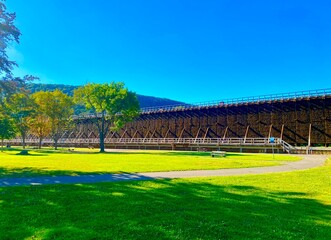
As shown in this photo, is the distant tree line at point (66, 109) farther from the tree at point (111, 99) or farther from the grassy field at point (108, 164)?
the grassy field at point (108, 164)

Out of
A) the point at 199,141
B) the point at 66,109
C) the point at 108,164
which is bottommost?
the point at 108,164

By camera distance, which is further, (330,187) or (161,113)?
(161,113)

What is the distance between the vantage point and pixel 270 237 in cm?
495

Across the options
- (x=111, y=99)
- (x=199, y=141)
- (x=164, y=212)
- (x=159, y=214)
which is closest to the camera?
(x=159, y=214)

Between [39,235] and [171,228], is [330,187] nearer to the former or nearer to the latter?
[171,228]

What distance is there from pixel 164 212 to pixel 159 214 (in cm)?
24

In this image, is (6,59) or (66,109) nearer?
(6,59)

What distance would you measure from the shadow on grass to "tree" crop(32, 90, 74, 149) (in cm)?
4566

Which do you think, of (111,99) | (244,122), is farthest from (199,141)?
(111,99)

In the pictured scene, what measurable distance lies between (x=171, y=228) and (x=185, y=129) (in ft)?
193

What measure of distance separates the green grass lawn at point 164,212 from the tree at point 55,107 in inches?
1784

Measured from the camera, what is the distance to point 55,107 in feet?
171

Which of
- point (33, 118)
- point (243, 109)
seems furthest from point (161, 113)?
point (33, 118)

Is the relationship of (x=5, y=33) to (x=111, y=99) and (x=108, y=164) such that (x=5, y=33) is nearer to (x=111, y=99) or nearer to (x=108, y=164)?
(x=108, y=164)
